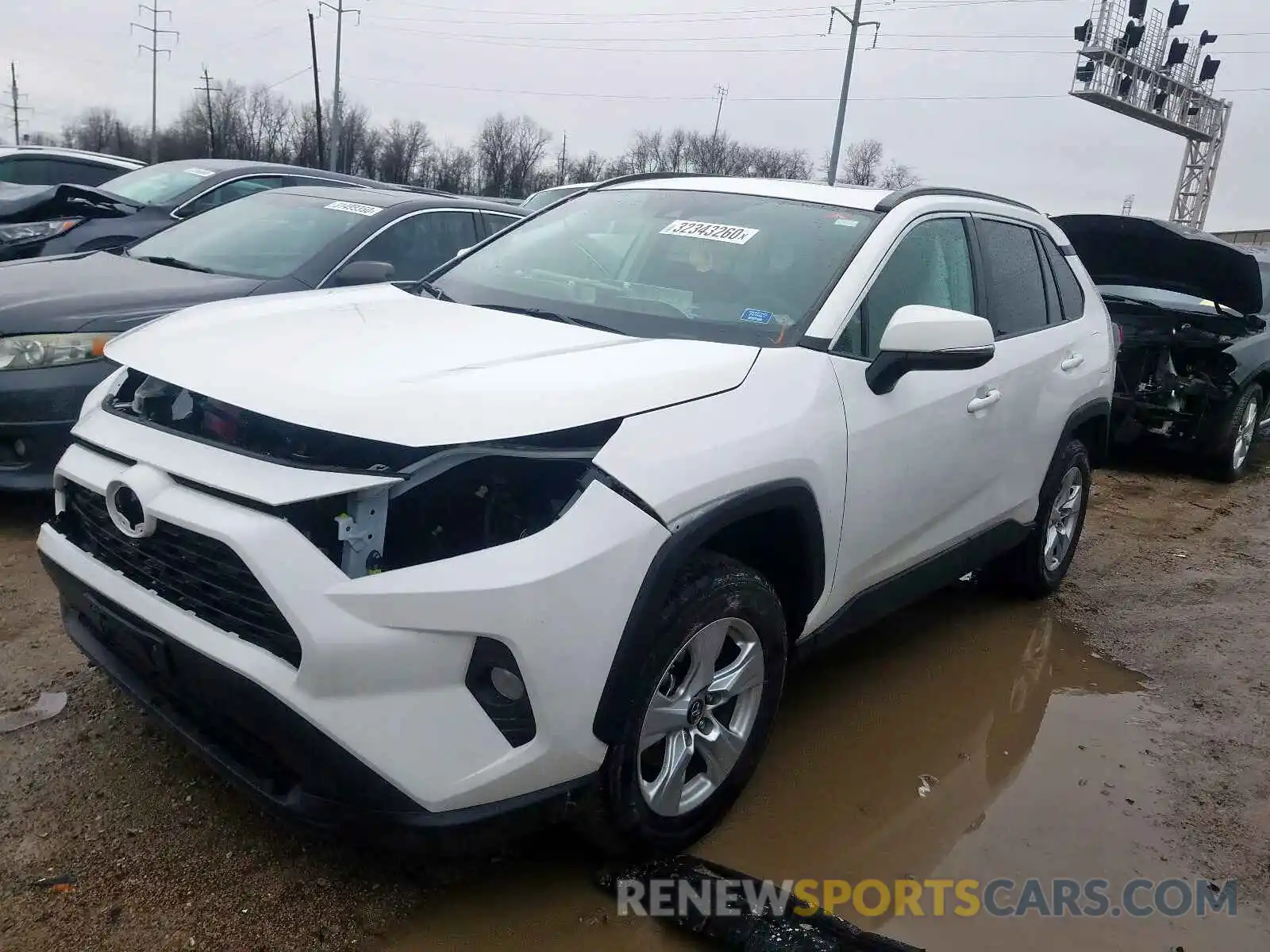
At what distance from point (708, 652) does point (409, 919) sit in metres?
0.93

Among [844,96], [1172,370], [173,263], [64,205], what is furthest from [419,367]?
[844,96]

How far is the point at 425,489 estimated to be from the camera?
2107 millimetres

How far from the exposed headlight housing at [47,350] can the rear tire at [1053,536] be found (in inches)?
157

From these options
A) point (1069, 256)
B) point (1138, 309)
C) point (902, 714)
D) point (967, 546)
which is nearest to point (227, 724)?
point (902, 714)

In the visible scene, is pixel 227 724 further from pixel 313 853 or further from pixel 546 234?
pixel 546 234

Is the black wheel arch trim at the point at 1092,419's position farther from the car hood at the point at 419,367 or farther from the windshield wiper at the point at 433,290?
the windshield wiper at the point at 433,290

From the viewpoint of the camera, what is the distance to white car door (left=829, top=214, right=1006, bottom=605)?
2.95 metres

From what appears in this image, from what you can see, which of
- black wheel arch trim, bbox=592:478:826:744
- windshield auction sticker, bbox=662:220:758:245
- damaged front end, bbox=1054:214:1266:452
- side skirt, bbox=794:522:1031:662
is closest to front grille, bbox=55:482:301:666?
black wheel arch trim, bbox=592:478:826:744

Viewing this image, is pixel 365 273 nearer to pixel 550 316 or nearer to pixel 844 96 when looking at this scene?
pixel 550 316

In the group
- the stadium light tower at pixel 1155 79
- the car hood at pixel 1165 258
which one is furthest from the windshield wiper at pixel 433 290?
the stadium light tower at pixel 1155 79

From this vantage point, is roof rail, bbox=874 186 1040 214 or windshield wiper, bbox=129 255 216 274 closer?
roof rail, bbox=874 186 1040 214

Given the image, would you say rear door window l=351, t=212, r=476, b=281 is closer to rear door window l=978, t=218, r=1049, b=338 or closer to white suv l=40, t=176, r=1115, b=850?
white suv l=40, t=176, r=1115, b=850

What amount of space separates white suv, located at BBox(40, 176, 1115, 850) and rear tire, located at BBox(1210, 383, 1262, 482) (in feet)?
17.7

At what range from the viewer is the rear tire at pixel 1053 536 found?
14.6 feet
